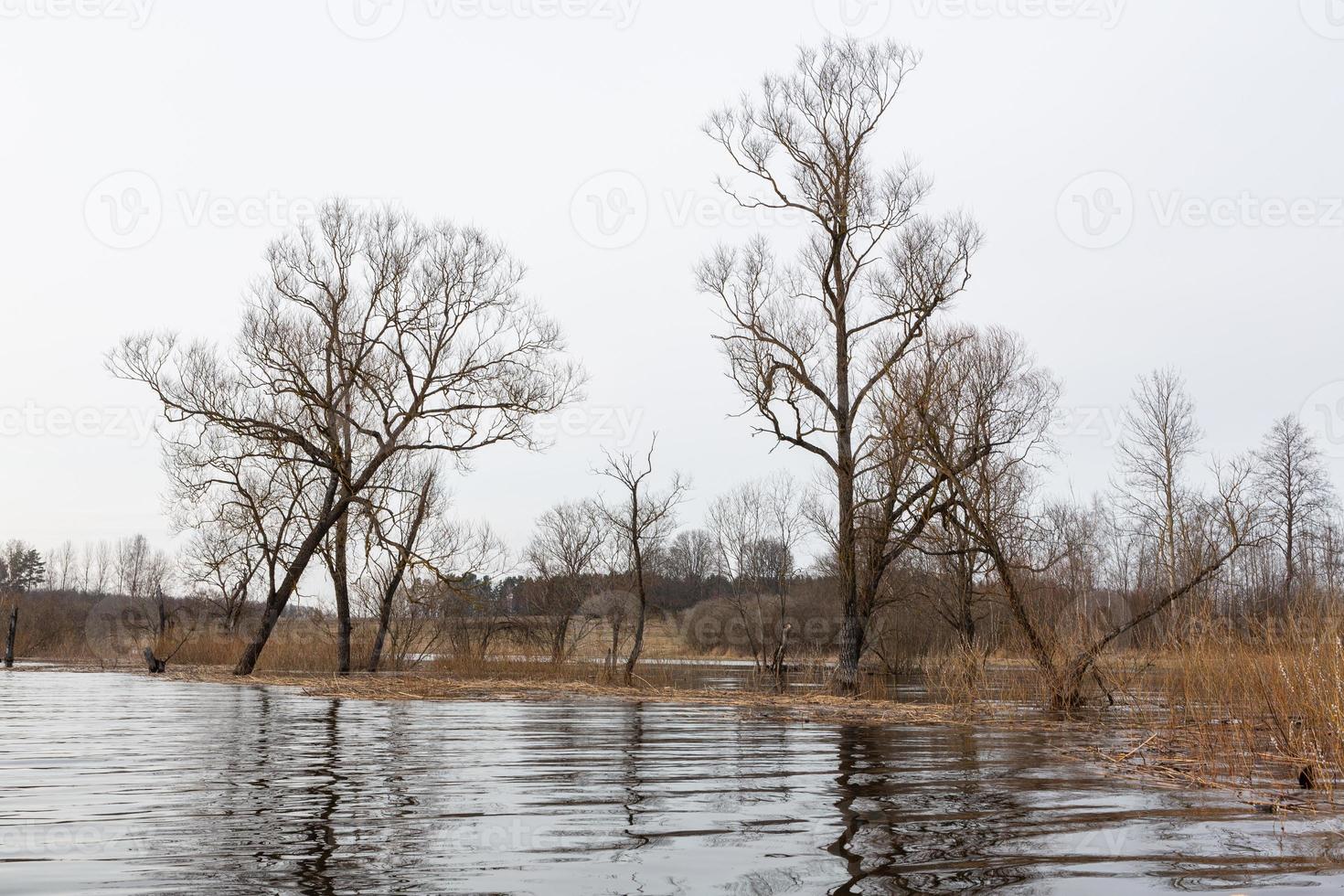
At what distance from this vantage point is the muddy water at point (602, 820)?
15.8ft

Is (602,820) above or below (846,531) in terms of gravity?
below

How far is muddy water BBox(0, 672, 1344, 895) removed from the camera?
4824 millimetres

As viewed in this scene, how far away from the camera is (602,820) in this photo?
21.2 feet

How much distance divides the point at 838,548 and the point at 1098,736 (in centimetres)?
1034

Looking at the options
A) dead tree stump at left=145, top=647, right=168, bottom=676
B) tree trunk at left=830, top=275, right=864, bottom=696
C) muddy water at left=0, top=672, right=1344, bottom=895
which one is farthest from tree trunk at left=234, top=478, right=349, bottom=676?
muddy water at left=0, top=672, right=1344, bottom=895

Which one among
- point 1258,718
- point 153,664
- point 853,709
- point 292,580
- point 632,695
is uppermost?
point 292,580

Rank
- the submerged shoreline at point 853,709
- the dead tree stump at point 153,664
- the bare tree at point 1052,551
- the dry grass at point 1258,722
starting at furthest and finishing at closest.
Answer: the dead tree stump at point 153,664
the bare tree at point 1052,551
the submerged shoreline at point 853,709
the dry grass at point 1258,722

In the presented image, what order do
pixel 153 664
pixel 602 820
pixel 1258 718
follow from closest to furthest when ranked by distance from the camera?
pixel 602 820
pixel 1258 718
pixel 153 664

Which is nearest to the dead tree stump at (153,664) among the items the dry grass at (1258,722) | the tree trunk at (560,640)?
the tree trunk at (560,640)

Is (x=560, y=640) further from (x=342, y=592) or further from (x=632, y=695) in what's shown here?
(x=632, y=695)

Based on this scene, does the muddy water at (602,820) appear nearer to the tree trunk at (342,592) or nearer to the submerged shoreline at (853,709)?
the submerged shoreline at (853,709)

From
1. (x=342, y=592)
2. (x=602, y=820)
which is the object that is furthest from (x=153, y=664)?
(x=602, y=820)

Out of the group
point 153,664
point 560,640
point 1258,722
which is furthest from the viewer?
point 560,640

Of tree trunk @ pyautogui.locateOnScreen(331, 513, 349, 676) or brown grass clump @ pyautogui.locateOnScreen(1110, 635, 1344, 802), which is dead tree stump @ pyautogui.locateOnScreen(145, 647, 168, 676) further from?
brown grass clump @ pyautogui.locateOnScreen(1110, 635, 1344, 802)
